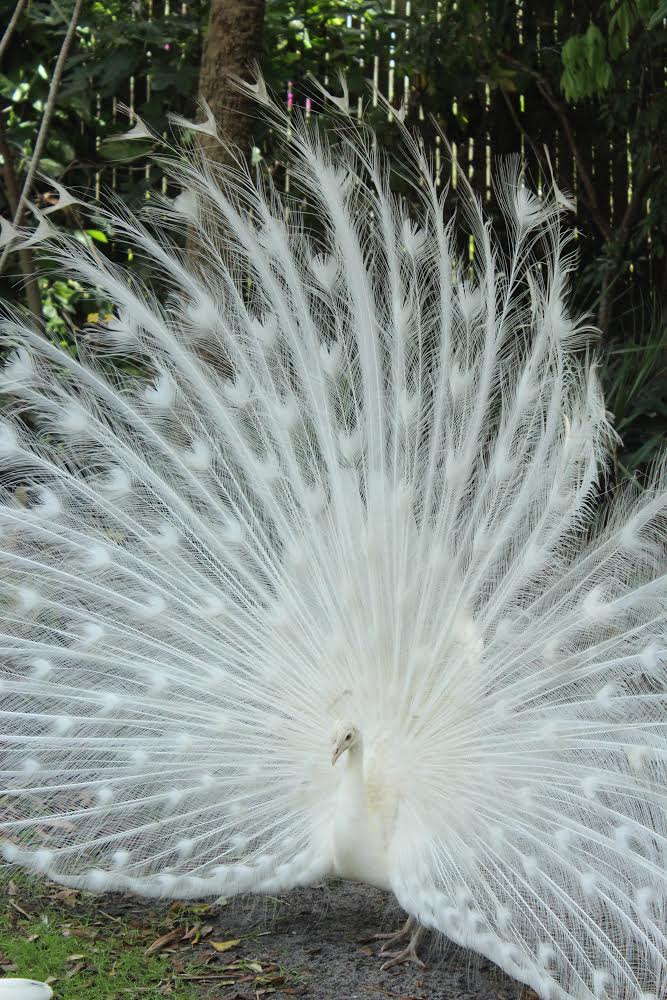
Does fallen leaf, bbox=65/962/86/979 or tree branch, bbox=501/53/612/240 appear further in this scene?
tree branch, bbox=501/53/612/240

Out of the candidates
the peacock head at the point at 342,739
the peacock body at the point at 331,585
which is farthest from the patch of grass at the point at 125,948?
the peacock head at the point at 342,739

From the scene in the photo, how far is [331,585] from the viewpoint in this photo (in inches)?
138

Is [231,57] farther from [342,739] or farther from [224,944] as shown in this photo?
[224,944]

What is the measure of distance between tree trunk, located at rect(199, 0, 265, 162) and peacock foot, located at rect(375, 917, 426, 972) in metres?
2.98

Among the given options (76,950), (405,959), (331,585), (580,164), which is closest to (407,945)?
(405,959)

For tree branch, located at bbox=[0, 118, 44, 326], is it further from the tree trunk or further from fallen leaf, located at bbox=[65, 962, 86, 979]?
fallen leaf, located at bbox=[65, 962, 86, 979]

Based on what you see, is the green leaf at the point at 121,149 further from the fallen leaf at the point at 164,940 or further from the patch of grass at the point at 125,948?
the fallen leaf at the point at 164,940

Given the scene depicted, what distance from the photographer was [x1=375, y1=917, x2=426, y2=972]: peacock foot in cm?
324

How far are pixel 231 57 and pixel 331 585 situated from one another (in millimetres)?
2382

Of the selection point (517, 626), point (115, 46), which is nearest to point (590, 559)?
point (517, 626)

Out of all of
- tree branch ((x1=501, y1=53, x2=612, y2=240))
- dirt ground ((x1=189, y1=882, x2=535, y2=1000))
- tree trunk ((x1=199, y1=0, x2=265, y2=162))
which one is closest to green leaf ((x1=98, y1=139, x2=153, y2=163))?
tree trunk ((x1=199, y1=0, x2=265, y2=162))

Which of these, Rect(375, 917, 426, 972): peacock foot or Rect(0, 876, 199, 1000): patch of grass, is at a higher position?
Rect(375, 917, 426, 972): peacock foot

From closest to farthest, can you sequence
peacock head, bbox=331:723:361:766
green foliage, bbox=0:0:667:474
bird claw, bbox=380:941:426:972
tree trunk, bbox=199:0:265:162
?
1. peacock head, bbox=331:723:361:766
2. bird claw, bbox=380:941:426:972
3. tree trunk, bbox=199:0:265:162
4. green foliage, bbox=0:0:667:474

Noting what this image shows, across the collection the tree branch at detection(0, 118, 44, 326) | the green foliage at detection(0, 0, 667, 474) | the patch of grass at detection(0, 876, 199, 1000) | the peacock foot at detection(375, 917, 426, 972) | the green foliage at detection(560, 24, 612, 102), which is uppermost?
the green foliage at detection(560, 24, 612, 102)
